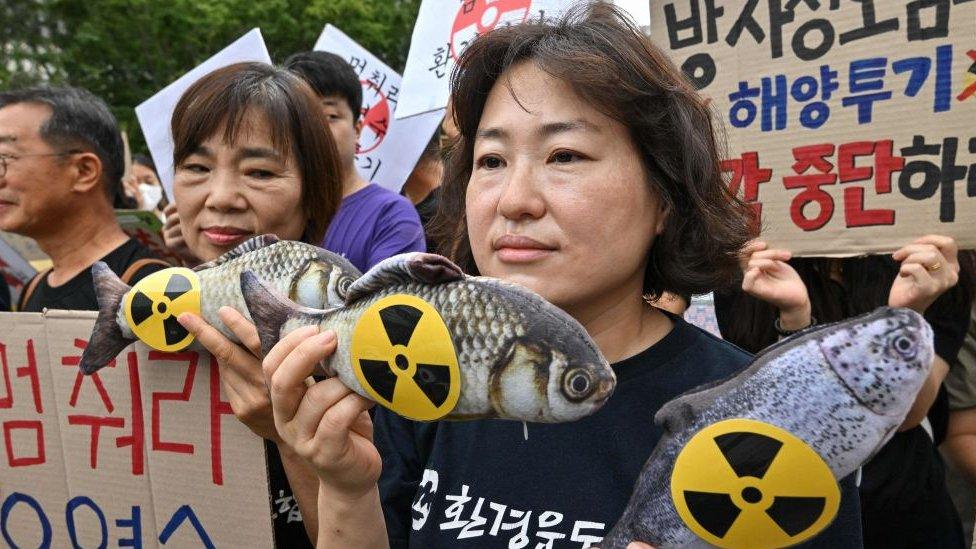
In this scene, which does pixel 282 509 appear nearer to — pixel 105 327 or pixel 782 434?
pixel 105 327

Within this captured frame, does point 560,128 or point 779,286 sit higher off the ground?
point 560,128

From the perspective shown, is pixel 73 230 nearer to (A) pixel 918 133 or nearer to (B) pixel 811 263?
(B) pixel 811 263

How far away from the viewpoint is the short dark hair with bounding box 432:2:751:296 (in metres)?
1.36

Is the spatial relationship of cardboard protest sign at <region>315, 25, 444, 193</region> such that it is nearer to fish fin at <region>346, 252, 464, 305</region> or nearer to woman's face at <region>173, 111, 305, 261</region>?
woman's face at <region>173, 111, 305, 261</region>

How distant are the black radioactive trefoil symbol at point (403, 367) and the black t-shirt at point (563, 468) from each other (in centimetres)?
31

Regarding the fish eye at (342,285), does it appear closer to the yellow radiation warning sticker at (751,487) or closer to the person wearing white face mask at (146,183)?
the yellow radiation warning sticker at (751,487)

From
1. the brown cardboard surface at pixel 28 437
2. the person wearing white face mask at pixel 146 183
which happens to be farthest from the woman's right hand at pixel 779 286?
the person wearing white face mask at pixel 146 183

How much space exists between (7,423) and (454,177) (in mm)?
1392

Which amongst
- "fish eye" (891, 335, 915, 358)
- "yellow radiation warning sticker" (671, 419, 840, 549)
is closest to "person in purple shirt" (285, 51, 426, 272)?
"yellow radiation warning sticker" (671, 419, 840, 549)

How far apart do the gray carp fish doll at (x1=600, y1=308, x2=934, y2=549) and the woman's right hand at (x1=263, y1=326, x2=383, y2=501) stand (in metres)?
0.45

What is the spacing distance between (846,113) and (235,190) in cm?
178

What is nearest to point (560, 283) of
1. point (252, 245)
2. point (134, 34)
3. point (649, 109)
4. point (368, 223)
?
point (649, 109)

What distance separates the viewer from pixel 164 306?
1.65 meters

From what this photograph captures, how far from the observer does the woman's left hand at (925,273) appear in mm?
2223
